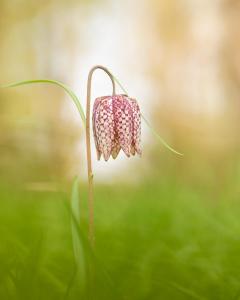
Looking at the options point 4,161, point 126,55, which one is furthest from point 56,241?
point 126,55

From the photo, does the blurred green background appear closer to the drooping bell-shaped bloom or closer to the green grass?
the green grass

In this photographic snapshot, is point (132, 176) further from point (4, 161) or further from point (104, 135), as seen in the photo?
point (104, 135)

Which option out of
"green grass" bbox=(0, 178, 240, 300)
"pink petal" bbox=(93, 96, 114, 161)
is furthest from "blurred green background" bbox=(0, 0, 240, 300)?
"pink petal" bbox=(93, 96, 114, 161)

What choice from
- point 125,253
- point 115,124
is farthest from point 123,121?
point 125,253

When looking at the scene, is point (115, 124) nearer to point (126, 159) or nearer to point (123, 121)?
point (123, 121)

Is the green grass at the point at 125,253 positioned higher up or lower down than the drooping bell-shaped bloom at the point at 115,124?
lower down

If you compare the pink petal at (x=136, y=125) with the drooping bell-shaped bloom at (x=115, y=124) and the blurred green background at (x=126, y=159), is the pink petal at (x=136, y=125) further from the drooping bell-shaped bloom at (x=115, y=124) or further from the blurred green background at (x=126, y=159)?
the blurred green background at (x=126, y=159)

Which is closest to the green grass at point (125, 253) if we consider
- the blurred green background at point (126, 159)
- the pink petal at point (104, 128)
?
the blurred green background at point (126, 159)
